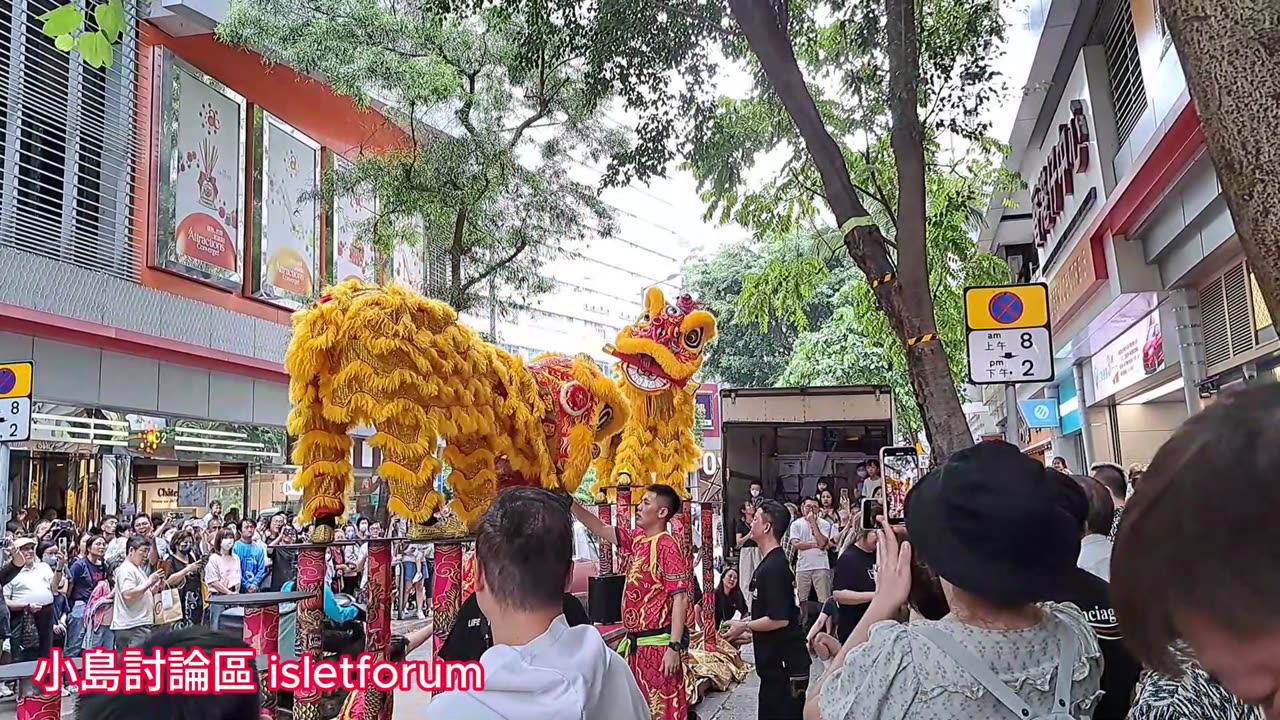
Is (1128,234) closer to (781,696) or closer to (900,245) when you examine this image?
(900,245)

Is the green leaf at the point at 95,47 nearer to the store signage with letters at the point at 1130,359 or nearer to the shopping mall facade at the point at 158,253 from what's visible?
the shopping mall facade at the point at 158,253

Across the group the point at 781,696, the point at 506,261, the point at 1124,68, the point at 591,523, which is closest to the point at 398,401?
the point at 591,523

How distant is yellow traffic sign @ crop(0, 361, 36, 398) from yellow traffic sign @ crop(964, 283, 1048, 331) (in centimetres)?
684

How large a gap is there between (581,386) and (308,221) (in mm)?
10069

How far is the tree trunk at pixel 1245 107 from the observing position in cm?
183

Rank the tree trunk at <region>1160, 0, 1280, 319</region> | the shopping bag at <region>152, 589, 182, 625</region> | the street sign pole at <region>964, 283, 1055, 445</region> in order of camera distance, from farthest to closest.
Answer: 1. the shopping bag at <region>152, 589, 182, 625</region>
2. the street sign pole at <region>964, 283, 1055, 445</region>
3. the tree trunk at <region>1160, 0, 1280, 319</region>

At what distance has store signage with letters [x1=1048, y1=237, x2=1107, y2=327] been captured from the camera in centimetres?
993

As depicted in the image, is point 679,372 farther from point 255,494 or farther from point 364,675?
point 255,494

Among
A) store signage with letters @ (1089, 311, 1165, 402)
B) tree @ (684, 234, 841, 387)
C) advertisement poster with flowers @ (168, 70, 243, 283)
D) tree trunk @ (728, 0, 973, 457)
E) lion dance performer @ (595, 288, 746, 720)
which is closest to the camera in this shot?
tree trunk @ (728, 0, 973, 457)

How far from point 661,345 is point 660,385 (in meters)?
0.36

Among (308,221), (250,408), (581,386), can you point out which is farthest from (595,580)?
(308,221)

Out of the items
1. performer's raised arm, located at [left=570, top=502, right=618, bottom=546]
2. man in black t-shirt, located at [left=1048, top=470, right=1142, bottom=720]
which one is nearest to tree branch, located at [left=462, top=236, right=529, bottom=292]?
performer's raised arm, located at [left=570, top=502, right=618, bottom=546]

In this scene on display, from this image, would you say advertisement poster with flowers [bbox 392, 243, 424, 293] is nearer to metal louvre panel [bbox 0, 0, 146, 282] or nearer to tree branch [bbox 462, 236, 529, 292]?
tree branch [bbox 462, 236, 529, 292]

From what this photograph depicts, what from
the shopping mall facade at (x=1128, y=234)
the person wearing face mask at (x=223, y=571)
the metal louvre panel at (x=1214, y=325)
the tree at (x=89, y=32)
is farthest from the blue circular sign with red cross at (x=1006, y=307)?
the person wearing face mask at (x=223, y=571)
